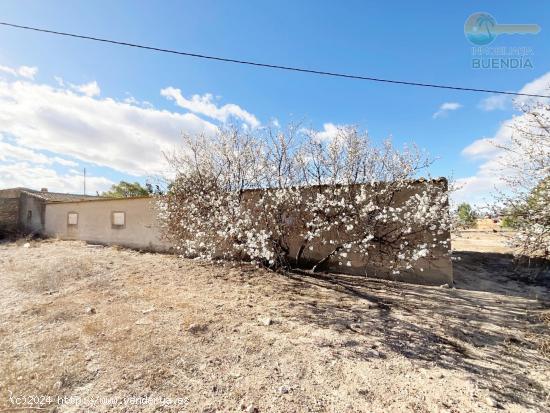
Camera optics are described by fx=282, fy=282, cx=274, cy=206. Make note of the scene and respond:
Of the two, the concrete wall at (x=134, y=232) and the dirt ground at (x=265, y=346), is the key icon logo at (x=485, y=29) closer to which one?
the concrete wall at (x=134, y=232)

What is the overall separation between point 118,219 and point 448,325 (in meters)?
14.0

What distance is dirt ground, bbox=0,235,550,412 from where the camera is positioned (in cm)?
304

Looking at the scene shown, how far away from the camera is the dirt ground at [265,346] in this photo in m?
3.04

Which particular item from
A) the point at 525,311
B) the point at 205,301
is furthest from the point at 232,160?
the point at 525,311

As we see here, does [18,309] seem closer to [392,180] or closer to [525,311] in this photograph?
[392,180]

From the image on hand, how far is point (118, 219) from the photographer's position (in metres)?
13.9

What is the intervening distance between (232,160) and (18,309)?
670cm

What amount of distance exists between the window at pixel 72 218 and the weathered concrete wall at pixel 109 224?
172mm

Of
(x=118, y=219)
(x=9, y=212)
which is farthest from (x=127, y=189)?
(x=118, y=219)

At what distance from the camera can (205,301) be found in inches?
240

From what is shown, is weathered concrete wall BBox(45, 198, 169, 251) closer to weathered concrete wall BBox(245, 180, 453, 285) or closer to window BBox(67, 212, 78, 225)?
window BBox(67, 212, 78, 225)

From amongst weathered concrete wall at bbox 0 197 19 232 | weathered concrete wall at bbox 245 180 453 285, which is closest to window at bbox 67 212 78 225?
weathered concrete wall at bbox 0 197 19 232

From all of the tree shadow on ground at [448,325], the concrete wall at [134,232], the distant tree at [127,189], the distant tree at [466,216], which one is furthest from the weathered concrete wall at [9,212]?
the distant tree at [466,216]

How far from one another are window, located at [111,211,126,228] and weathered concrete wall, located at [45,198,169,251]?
9 cm
